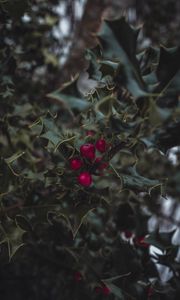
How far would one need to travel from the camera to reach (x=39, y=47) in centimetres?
192

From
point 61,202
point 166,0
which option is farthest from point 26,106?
point 166,0

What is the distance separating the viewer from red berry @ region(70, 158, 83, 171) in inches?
42.9

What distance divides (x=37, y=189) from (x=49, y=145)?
1.27ft

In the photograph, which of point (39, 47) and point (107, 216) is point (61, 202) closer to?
point (107, 216)

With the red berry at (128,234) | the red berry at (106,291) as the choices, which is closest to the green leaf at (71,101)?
the red berry at (106,291)

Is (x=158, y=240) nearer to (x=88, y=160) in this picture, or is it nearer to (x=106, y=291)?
(x=106, y=291)

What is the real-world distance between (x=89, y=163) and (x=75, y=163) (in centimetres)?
4

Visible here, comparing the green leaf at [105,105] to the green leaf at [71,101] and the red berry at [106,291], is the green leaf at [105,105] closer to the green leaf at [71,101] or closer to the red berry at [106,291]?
→ the green leaf at [71,101]

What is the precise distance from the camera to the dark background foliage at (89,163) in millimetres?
928

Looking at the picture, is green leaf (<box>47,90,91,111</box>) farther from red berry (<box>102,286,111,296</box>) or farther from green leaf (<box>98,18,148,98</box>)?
red berry (<box>102,286,111,296</box>)

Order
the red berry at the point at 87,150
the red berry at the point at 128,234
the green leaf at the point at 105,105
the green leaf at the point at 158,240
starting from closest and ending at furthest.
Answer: the green leaf at the point at 105,105, the red berry at the point at 87,150, the green leaf at the point at 158,240, the red berry at the point at 128,234

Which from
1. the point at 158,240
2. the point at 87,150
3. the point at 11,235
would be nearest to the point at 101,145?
the point at 87,150

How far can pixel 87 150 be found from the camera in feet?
3.46

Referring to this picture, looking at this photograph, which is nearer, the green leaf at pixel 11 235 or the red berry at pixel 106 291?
the green leaf at pixel 11 235
